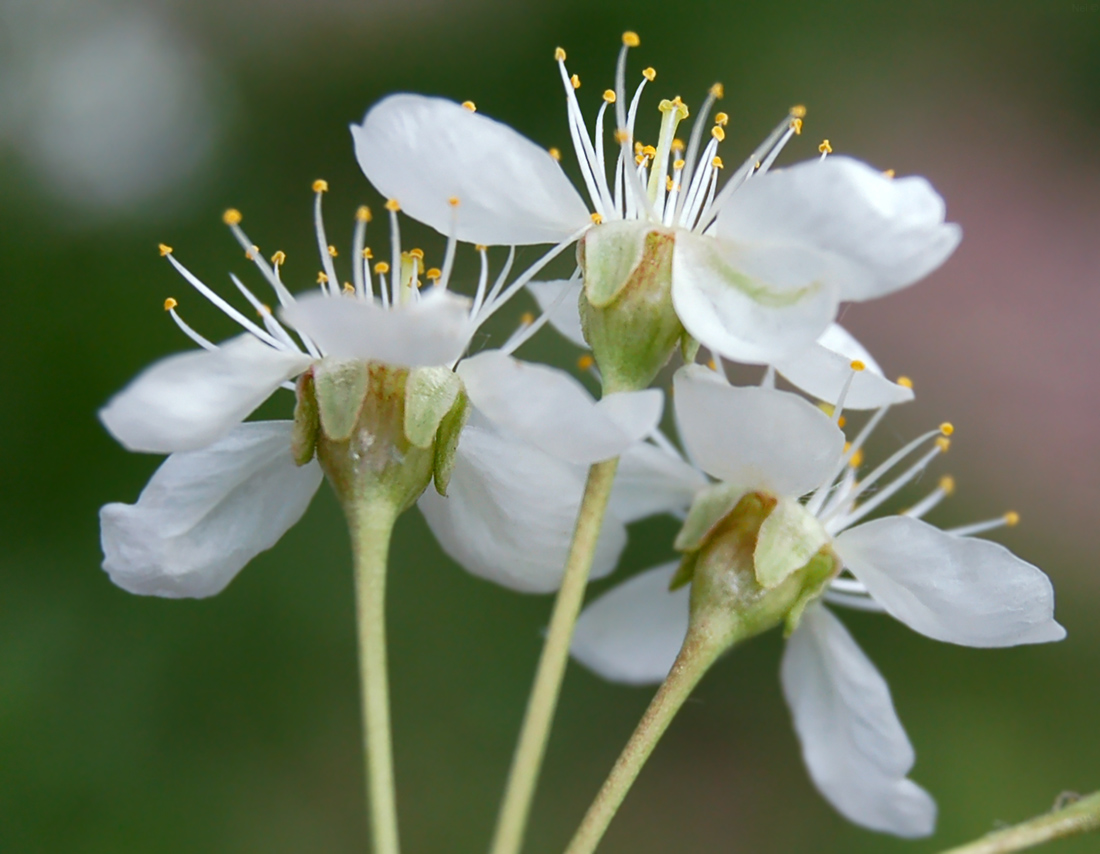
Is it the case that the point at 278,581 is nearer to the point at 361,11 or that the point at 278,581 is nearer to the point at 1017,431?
the point at 1017,431

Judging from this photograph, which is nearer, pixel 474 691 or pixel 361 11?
pixel 474 691

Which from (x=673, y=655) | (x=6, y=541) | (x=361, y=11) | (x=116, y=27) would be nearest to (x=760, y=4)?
(x=361, y=11)

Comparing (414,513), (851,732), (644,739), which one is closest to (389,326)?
(644,739)

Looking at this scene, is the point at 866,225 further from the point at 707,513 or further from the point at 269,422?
the point at 269,422

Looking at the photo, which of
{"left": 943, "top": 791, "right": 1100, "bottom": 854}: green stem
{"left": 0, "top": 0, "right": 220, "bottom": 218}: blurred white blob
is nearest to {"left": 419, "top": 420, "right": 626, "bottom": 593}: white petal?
{"left": 943, "top": 791, "right": 1100, "bottom": 854}: green stem

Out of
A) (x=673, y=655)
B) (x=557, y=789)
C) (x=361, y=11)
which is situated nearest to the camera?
(x=673, y=655)

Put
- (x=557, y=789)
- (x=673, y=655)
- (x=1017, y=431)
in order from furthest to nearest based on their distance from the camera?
(x=1017, y=431)
(x=557, y=789)
(x=673, y=655)

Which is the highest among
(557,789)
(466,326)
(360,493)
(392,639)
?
(466,326)
